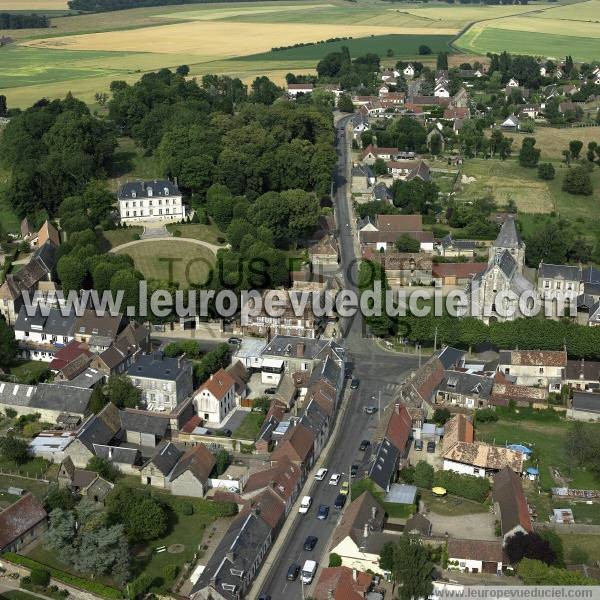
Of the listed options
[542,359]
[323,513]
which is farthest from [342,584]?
[542,359]

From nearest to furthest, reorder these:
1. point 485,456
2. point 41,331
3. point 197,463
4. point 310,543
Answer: point 310,543 → point 197,463 → point 485,456 → point 41,331

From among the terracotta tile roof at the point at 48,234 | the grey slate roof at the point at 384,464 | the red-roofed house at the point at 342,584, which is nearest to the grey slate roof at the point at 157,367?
the grey slate roof at the point at 384,464

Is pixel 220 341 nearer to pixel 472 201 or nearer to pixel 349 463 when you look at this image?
pixel 349 463

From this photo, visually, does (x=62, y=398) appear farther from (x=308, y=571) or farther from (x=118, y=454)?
(x=308, y=571)

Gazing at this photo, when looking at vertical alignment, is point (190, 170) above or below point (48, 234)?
above

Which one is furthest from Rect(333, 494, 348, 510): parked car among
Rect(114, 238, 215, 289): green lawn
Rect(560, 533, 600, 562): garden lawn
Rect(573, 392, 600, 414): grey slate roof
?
Rect(114, 238, 215, 289): green lawn

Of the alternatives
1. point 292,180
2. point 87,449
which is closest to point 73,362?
point 87,449

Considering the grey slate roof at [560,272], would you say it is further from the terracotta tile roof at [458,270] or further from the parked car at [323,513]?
the parked car at [323,513]
